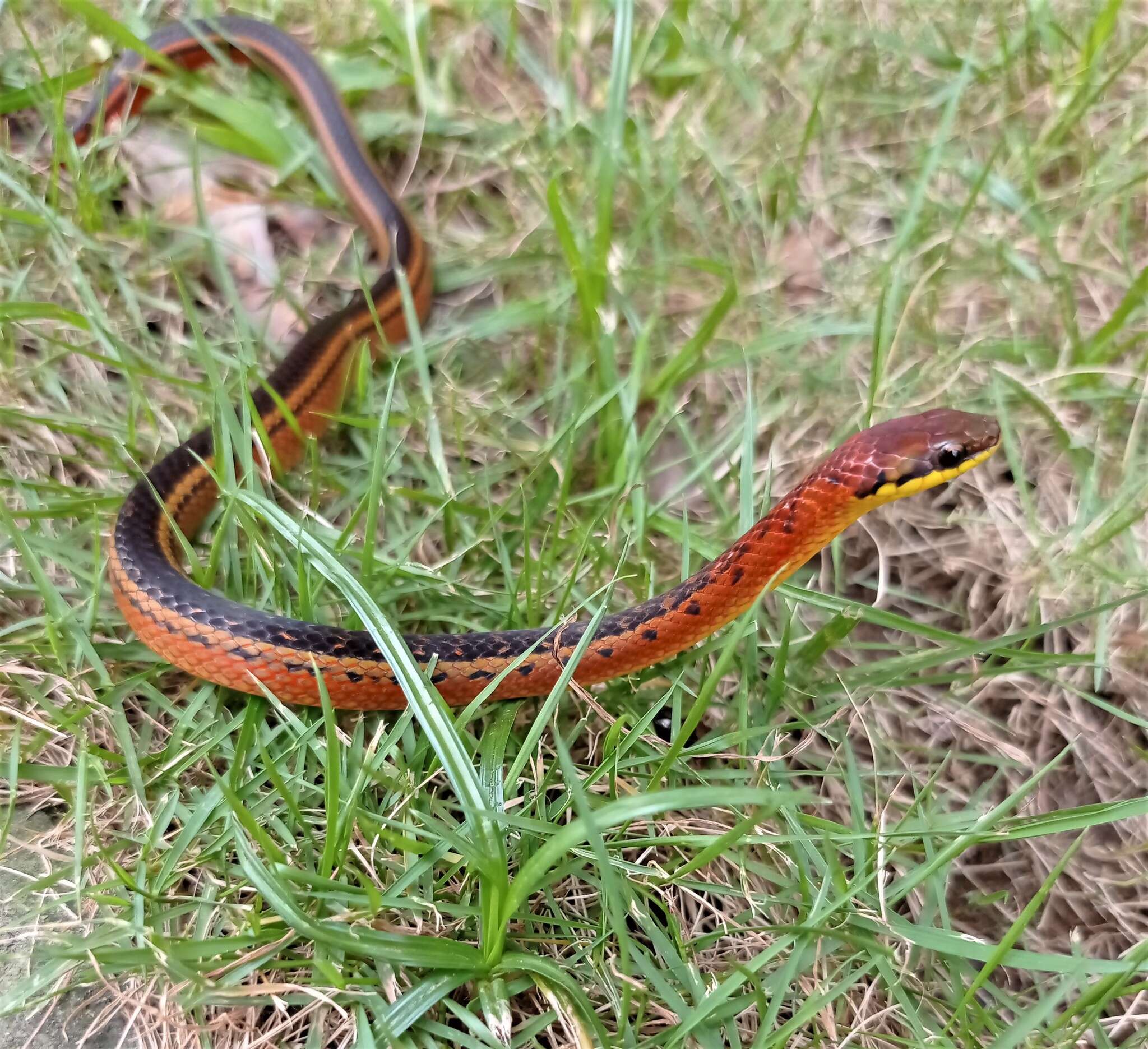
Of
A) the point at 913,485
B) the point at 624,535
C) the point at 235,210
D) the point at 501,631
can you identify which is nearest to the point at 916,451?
the point at 913,485

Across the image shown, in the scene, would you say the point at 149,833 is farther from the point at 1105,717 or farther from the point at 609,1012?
the point at 1105,717

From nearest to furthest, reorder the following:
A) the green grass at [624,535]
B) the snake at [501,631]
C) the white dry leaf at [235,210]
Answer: the green grass at [624,535]
the snake at [501,631]
the white dry leaf at [235,210]

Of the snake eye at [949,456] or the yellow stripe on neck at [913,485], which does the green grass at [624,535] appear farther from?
the snake eye at [949,456]

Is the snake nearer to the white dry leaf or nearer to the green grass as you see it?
the green grass

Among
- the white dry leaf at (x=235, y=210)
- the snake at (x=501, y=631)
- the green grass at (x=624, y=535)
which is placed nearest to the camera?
the green grass at (x=624, y=535)

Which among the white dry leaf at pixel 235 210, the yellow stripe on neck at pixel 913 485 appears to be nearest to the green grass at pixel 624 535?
the white dry leaf at pixel 235 210

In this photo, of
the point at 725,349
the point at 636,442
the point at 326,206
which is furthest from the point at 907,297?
the point at 326,206
